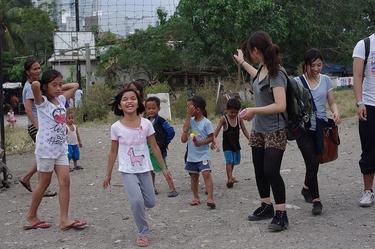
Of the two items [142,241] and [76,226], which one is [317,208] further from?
[76,226]

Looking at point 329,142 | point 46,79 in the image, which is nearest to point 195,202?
point 329,142

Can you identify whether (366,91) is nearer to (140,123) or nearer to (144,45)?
(140,123)

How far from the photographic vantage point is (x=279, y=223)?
4.95 meters

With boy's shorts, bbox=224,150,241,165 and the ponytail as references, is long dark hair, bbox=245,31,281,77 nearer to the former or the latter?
the ponytail

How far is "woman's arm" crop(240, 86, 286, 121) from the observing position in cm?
463

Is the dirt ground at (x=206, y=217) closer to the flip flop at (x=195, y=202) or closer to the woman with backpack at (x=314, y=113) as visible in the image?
the flip flop at (x=195, y=202)

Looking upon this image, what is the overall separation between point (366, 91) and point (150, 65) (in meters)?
26.8

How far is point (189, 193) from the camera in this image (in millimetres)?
6910

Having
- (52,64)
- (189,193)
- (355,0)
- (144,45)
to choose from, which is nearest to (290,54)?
(355,0)

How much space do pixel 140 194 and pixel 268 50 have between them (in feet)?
5.53

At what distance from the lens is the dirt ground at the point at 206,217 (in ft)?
15.8

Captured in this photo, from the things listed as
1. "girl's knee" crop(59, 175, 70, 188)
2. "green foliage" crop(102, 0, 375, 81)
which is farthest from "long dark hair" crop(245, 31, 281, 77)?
"green foliage" crop(102, 0, 375, 81)

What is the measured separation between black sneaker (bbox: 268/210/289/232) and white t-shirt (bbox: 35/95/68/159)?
2103 millimetres

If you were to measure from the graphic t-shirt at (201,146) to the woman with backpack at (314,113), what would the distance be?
113cm
